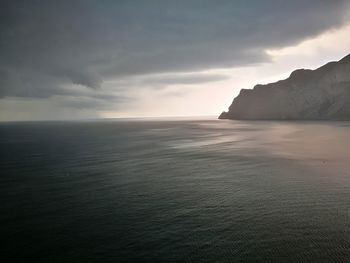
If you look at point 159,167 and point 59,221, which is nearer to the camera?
point 59,221

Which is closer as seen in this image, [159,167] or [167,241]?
[167,241]

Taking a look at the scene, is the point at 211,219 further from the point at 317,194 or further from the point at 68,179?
the point at 68,179

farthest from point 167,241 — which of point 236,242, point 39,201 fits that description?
point 39,201

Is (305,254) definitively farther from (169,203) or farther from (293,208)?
(169,203)

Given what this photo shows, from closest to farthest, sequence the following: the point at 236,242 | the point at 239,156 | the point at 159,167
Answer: the point at 236,242, the point at 159,167, the point at 239,156

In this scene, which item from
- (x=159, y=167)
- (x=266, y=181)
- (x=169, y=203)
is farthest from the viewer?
(x=159, y=167)

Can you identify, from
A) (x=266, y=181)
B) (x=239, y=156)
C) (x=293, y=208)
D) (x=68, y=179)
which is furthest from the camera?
(x=239, y=156)

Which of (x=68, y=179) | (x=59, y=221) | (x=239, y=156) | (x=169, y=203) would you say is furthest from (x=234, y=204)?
(x=239, y=156)

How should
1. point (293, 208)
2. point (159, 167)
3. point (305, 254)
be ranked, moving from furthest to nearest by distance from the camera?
point (159, 167) < point (293, 208) < point (305, 254)
